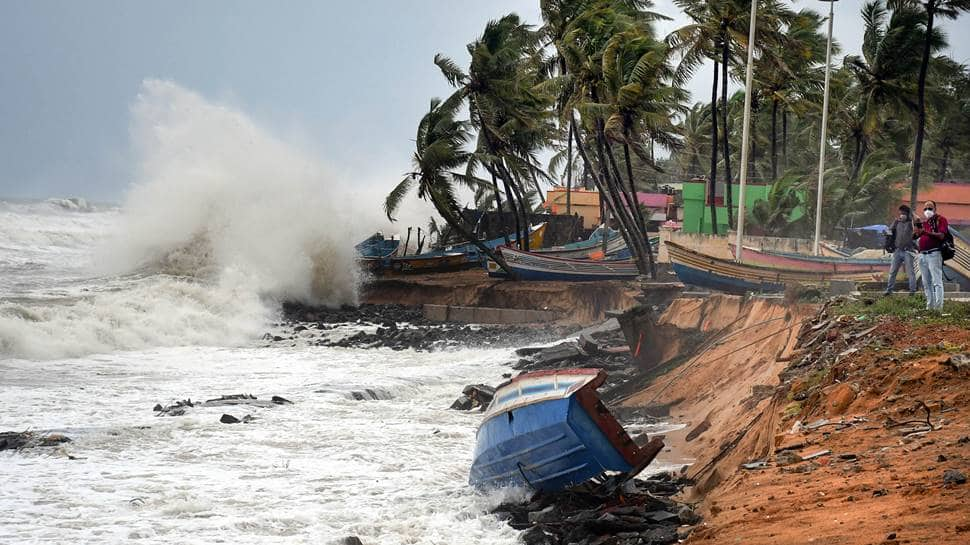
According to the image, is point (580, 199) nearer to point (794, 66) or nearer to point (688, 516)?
point (794, 66)

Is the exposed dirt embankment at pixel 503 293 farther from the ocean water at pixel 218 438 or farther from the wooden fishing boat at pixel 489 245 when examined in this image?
the ocean water at pixel 218 438

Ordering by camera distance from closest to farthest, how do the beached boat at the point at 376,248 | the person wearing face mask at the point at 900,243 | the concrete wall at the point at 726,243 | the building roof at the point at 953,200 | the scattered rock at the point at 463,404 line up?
the person wearing face mask at the point at 900,243 → the scattered rock at the point at 463,404 → the concrete wall at the point at 726,243 → the beached boat at the point at 376,248 → the building roof at the point at 953,200

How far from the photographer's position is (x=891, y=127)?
53.4 metres

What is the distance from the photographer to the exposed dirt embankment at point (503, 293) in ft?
111

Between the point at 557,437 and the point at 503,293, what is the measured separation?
2669 centimetres

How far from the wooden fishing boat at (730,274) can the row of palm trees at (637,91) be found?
6791 millimetres

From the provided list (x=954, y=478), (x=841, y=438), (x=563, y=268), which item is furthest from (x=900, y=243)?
(x=563, y=268)

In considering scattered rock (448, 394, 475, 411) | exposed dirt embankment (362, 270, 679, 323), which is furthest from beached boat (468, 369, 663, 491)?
exposed dirt embankment (362, 270, 679, 323)

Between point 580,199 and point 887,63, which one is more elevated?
point 887,63

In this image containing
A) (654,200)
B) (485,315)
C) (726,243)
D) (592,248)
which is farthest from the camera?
(654,200)

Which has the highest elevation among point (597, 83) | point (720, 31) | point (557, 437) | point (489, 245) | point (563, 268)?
point (720, 31)

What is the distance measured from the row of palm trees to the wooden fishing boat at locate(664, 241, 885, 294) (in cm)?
679

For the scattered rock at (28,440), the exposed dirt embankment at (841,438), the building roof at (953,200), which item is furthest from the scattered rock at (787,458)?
the building roof at (953,200)

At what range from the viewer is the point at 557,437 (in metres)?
10.5
